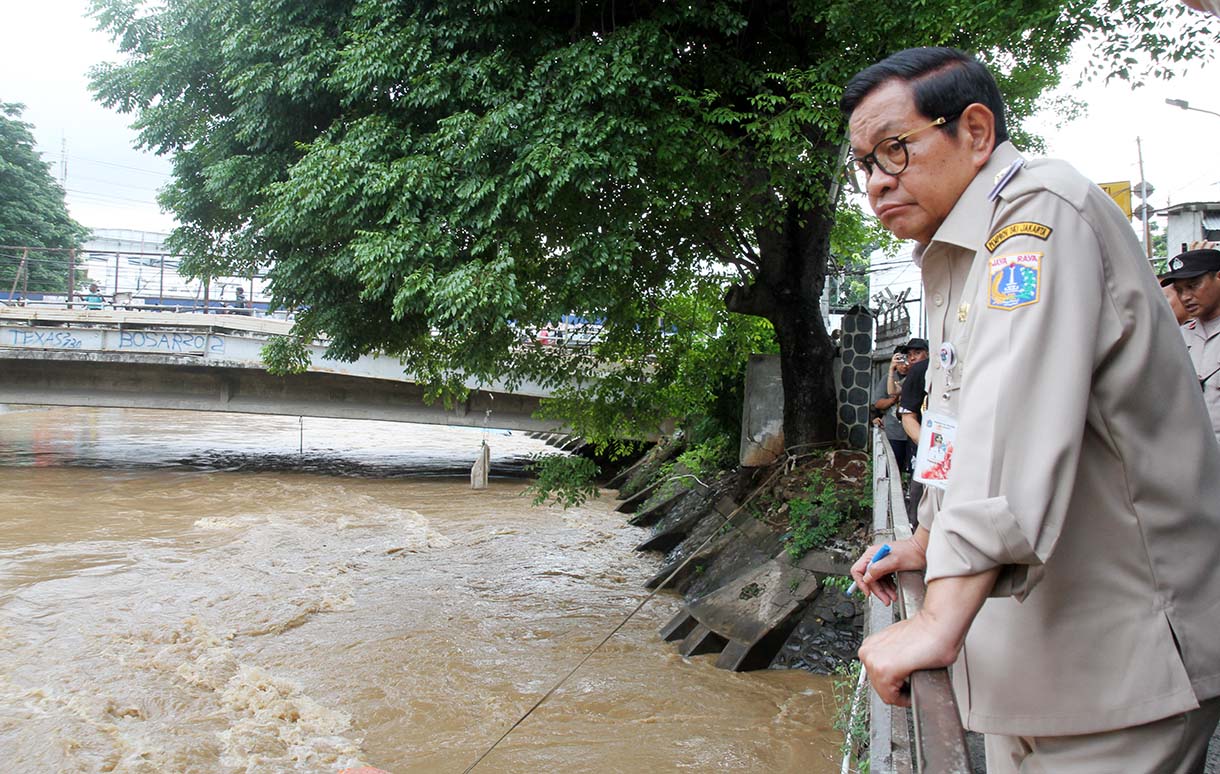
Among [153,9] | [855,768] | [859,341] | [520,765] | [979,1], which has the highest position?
[153,9]

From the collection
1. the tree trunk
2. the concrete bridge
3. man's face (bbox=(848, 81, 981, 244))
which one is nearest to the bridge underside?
the concrete bridge

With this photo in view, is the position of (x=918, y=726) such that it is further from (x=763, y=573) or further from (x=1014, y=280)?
(x=763, y=573)

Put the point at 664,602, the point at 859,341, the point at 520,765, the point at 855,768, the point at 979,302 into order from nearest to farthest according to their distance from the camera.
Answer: the point at 979,302
the point at 855,768
the point at 520,765
the point at 664,602
the point at 859,341

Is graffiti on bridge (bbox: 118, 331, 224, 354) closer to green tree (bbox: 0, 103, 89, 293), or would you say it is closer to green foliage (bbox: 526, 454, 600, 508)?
green foliage (bbox: 526, 454, 600, 508)

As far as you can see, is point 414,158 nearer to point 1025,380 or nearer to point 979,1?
point 979,1

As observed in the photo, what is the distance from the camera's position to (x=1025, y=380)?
1.14 meters

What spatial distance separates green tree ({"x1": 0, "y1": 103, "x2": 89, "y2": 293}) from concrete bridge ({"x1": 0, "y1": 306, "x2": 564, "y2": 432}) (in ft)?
57.9

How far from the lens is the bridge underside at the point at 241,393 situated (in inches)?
791

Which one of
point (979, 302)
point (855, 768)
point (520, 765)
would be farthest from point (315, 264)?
point (979, 302)

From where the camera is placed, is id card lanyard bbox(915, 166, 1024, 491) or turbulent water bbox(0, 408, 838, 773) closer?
id card lanyard bbox(915, 166, 1024, 491)

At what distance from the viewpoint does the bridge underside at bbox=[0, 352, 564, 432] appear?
20094mm

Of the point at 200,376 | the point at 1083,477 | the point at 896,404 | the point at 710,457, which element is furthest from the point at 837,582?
the point at 200,376

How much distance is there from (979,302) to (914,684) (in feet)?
1.77

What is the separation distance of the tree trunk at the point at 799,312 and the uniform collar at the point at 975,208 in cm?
935
